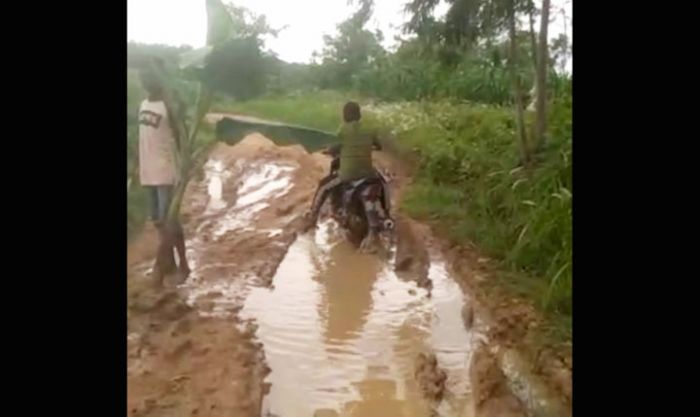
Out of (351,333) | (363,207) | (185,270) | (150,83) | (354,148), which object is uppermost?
(150,83)

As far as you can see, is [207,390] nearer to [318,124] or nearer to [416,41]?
[318,124]

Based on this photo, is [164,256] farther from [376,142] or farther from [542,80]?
[542,80]

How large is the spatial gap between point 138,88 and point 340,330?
54 cm

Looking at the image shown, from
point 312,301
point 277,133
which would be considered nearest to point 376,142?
point 277,133

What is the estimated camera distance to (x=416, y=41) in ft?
5.02

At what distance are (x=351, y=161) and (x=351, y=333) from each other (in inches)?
12.2

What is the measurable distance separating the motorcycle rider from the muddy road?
22 mm

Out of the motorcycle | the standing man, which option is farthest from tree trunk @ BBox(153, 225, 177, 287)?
the motorcycle

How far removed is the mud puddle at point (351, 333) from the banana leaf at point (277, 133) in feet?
0.50

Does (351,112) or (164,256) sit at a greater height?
(351,112)

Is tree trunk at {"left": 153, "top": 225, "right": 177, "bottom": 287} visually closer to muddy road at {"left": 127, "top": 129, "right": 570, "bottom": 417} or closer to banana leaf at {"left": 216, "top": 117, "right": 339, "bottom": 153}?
muddy road at {"left": 127, "top": 129, "right": 570, "bottom": 417}

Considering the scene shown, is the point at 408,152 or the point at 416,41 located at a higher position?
the point at 416,41

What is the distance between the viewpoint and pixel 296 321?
4.82ft
